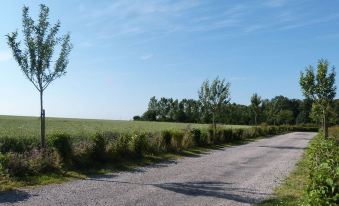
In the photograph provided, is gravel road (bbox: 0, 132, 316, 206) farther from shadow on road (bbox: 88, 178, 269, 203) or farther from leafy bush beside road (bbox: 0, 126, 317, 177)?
leafy bush beside road (bbox: 0, 126, 317, 177)

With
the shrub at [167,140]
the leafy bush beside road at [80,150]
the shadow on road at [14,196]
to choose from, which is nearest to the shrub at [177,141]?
the leafy bush beside road at [80,150]

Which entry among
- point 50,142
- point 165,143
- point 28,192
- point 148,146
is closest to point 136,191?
point 28,192

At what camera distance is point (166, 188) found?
11703mm

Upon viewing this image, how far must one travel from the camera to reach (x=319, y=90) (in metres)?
25.2

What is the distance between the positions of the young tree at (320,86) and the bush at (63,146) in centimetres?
1553

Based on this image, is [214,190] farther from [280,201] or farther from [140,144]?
[140,144]

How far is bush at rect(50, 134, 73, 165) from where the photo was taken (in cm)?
1485

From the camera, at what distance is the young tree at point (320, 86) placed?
2511cm

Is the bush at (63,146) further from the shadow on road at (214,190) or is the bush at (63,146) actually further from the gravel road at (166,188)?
the shadow on road at (214,190)

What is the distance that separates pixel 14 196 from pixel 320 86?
19.7 meters

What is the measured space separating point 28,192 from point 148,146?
34.1 ft

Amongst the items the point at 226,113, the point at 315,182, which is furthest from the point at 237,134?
the point at 226,113

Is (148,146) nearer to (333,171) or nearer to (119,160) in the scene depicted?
(119,160)

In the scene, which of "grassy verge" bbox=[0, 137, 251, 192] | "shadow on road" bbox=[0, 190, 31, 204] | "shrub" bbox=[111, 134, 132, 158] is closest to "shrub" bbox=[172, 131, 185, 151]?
"grassy verge" bbox=[0, 137, 251, 192]
